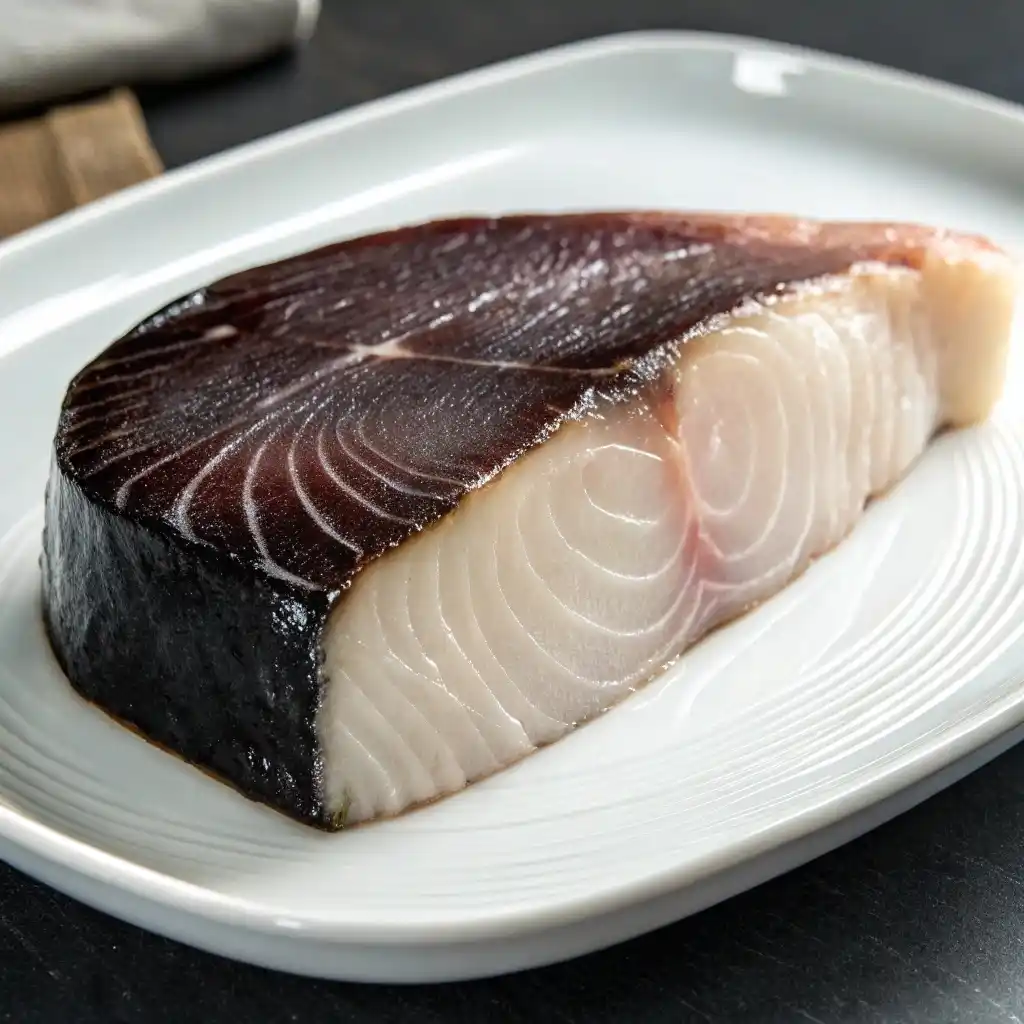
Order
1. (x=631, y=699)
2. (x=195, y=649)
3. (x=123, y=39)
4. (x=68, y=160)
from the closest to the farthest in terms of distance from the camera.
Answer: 1. (x=195, y=649)
2. (x=631, y=699)
3. (x=68, y=160)
4. (x=123, y=39)

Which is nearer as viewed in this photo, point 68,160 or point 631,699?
point 631,699

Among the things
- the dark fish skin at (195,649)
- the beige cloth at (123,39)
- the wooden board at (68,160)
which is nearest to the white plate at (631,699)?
the dark fish skin at (195,649)

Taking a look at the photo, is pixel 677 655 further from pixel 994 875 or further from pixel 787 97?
pixel 787 97

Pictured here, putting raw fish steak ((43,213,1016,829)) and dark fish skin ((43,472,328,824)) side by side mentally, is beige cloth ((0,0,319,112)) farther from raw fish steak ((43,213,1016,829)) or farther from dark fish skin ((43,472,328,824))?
dark fish skin ((43,472,328,824))

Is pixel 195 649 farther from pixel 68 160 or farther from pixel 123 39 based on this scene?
pixel 123 39

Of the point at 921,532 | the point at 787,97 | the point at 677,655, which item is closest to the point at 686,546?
the point at 677,655

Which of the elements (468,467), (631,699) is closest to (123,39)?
(468,467)
